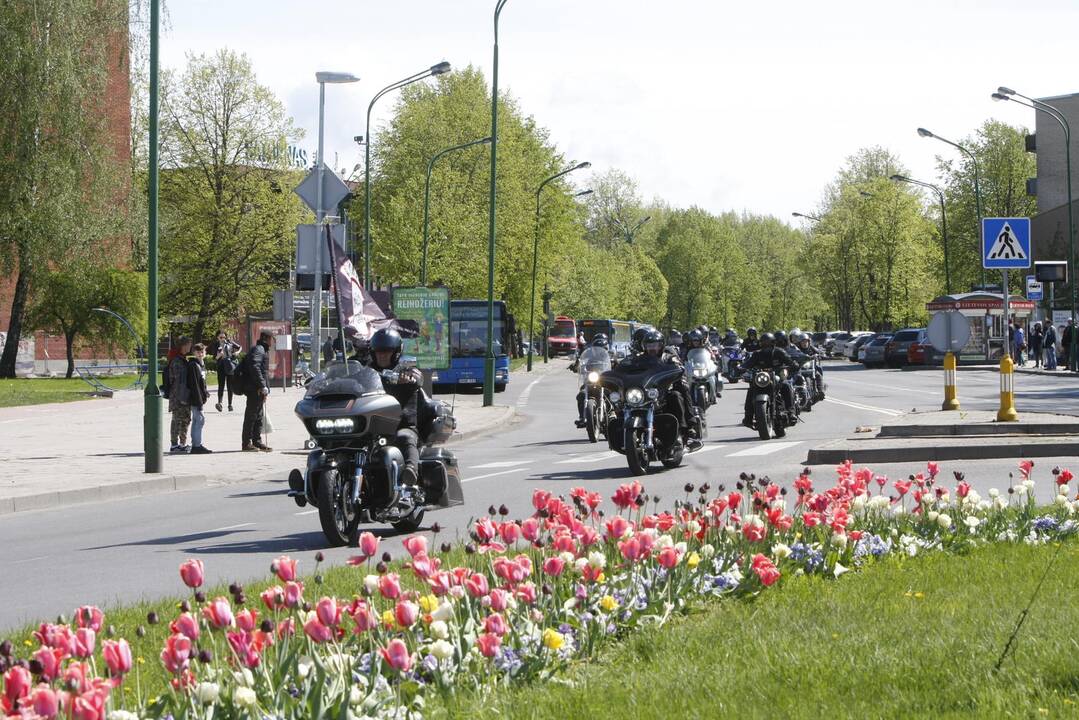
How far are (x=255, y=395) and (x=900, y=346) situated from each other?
46.7 m

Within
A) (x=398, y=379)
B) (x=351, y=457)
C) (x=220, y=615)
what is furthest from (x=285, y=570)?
(x=398, y=379)

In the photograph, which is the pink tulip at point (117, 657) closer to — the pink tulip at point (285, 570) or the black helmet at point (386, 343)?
the pink tulip at point (285, 570)

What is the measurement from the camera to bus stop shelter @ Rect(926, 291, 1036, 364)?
6000cm

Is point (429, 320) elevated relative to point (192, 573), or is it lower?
elevated

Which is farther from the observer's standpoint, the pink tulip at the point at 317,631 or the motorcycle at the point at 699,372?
the motorcycle at the point at 699,372

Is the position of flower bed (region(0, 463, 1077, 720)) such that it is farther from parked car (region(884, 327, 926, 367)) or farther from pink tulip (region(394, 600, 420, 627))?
parked car (region(884, 327, 926, 367))

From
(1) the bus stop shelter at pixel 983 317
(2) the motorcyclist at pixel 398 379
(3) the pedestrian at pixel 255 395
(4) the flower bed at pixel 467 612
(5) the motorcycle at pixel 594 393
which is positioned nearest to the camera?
(4) the flower bed at pixel 467 612

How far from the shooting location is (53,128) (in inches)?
1544

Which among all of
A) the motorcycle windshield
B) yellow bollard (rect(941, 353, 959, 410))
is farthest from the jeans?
yellow bollard (rect(941, 353, 959, 410))

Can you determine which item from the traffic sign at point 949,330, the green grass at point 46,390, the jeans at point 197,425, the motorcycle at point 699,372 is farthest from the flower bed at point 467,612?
the green grass at point 46,390

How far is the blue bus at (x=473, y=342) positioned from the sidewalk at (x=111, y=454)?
10.7m

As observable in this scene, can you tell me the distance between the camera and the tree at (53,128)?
38.2 meters

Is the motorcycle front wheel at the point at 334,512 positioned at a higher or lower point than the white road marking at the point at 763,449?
higher

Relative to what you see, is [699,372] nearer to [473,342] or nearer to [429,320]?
[429,320]
